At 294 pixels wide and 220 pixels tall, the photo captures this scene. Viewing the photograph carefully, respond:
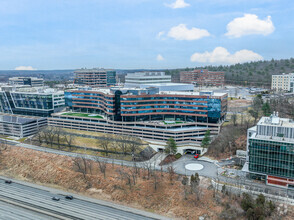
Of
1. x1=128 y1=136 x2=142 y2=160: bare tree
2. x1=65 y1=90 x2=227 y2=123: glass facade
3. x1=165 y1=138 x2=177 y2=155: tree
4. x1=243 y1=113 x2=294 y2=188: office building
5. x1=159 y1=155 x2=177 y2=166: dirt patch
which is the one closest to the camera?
x1=243 y1=113 x2=294 y2=188: office building

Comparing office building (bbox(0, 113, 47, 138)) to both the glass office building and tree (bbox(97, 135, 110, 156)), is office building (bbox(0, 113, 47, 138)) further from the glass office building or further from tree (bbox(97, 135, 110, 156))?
the glass office building

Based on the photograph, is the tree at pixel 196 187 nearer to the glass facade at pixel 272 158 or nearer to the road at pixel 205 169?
the road at pixel 205 169

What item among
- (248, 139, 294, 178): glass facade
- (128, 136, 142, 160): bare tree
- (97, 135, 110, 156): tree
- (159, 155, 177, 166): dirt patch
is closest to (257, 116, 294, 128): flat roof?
(248, 139, 294, 178): glass facade

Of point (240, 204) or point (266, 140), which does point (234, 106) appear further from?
point (240, 204)

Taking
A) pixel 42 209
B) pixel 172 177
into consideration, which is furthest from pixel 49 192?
pixel 172 177

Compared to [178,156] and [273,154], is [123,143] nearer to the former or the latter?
[178,156]

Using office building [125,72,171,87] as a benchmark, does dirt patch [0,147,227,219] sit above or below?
below
